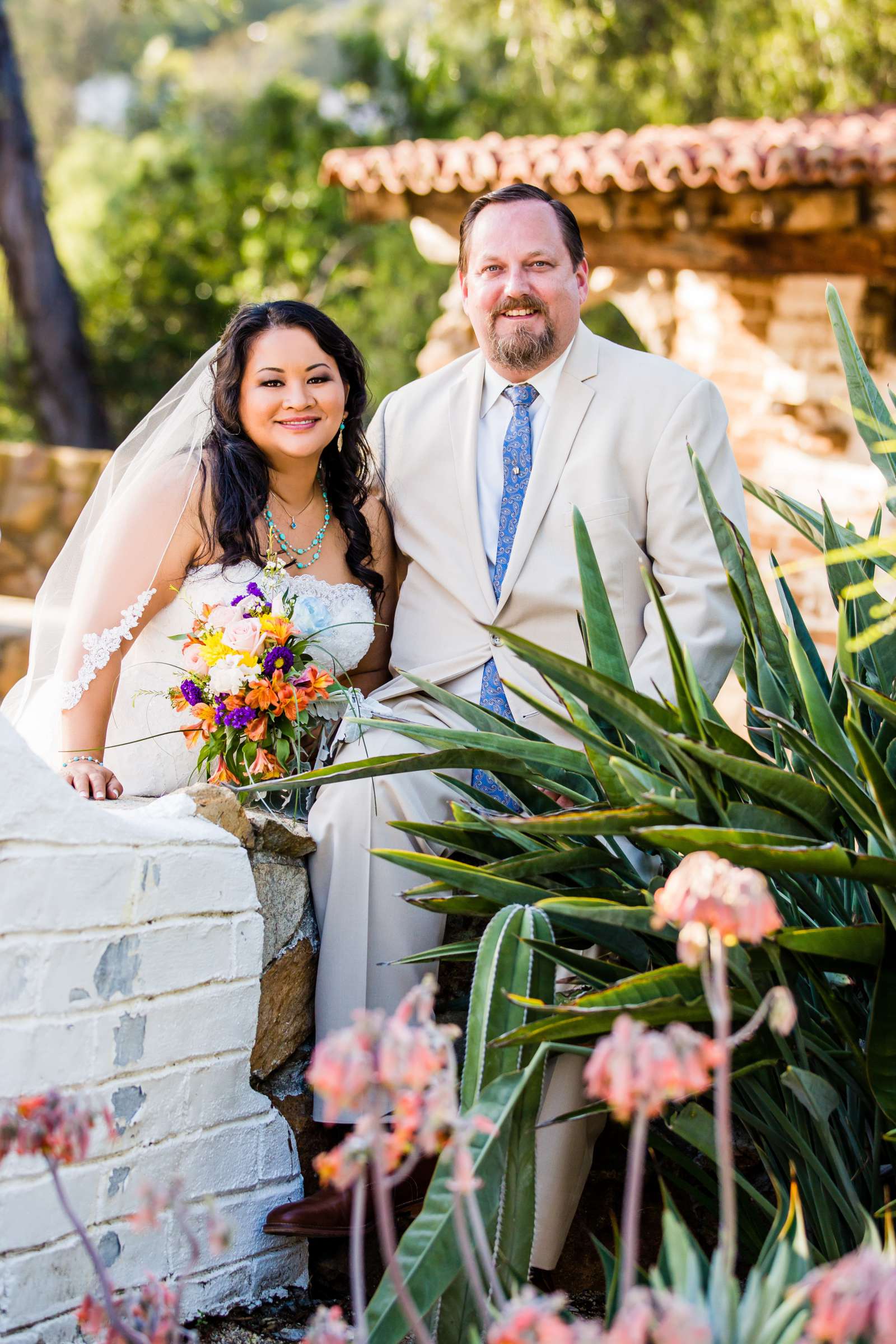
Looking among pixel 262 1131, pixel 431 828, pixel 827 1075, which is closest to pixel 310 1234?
pixel 262 1131

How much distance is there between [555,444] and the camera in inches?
130

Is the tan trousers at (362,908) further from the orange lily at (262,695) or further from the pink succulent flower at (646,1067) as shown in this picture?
the pink succulent flower at (646,1067)

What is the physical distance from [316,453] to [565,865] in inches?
61.4

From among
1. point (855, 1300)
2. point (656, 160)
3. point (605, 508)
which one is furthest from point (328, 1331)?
point (656, 160)

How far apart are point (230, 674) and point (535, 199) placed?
153 cm

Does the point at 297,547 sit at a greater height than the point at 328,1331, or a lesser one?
greater

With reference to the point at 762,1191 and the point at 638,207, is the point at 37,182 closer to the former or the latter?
the point at 638,207

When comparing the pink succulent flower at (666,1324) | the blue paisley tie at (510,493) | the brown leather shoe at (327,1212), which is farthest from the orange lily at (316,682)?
the pink succulent flower at (666,1324)

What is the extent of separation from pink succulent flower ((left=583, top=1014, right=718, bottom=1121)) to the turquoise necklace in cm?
226

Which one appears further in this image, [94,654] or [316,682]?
[94,654]

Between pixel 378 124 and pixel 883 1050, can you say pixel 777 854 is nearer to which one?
pixel 883 1050

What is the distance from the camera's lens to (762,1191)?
2496 millimetres

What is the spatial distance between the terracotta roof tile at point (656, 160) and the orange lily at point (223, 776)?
4.83 meters

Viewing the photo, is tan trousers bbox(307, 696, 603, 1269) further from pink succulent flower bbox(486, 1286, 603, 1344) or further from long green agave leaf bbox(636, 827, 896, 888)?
pink succulent flower bbox(486, 1286, 603, 1344)
